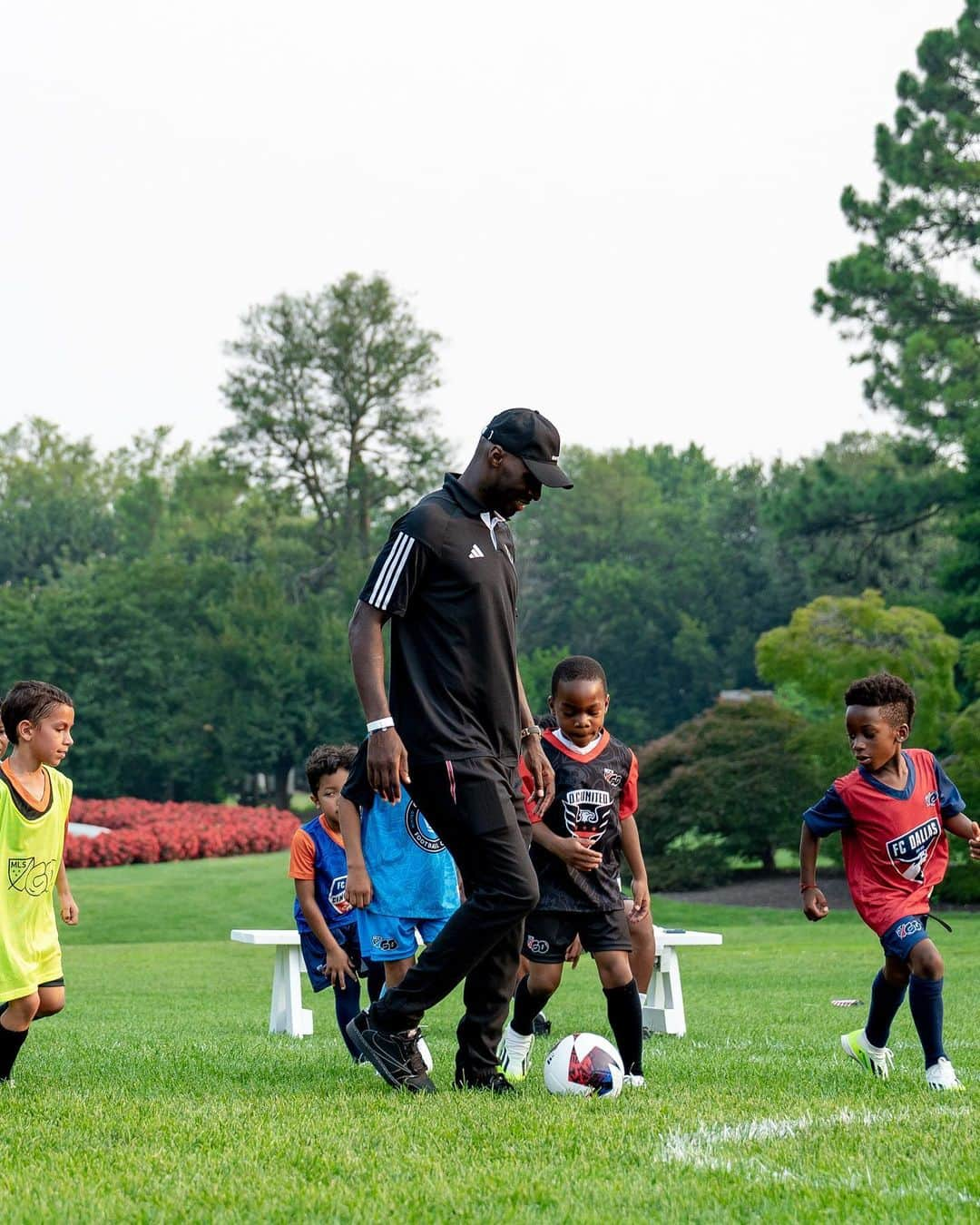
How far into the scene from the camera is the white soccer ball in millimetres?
5789

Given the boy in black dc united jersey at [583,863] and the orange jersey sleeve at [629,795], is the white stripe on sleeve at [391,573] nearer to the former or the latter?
the boy in black dc united jersey at [583,863]

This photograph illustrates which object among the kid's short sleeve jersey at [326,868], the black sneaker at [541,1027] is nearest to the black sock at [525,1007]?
the kid's short sleeve jersey at [326,868]

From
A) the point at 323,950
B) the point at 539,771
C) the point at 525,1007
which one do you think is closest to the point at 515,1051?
the point at 525,1007

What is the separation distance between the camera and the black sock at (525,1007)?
258 inches

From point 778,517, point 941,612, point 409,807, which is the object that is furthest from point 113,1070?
point 778,517

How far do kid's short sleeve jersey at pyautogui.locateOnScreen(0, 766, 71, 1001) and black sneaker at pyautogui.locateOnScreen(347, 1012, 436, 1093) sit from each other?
1379mm

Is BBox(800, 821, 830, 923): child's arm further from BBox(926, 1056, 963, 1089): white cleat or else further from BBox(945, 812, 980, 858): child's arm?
BBox(926, 1056, 963, 1089): white cleat

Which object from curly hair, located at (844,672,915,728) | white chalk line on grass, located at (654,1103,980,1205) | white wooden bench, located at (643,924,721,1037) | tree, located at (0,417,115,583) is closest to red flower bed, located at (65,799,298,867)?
white wooden bench, located at (643,924,721,1037)

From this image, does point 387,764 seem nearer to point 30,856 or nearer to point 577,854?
point 577,854

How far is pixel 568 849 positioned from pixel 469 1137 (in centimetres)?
173

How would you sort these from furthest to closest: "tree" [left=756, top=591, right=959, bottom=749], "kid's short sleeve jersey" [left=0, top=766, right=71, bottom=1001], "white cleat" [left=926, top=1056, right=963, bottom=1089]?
"tree" [left=756, top=591, right=959, bottom=749] → "kid's short sleeve jersey" [left=0, top=766, right=71, bottom=1001] → "white cleat" [left=926, top=1056, right=963, bottom=1089]

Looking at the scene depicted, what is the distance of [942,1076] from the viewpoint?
598 cm

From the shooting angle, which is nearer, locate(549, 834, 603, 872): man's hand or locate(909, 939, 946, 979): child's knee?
locate(909, 939, 946, 979): child's knee

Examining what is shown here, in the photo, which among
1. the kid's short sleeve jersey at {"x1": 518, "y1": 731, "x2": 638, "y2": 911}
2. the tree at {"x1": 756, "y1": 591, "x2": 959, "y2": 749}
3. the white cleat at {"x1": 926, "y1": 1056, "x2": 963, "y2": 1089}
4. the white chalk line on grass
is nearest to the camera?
the white chalk line on grass
